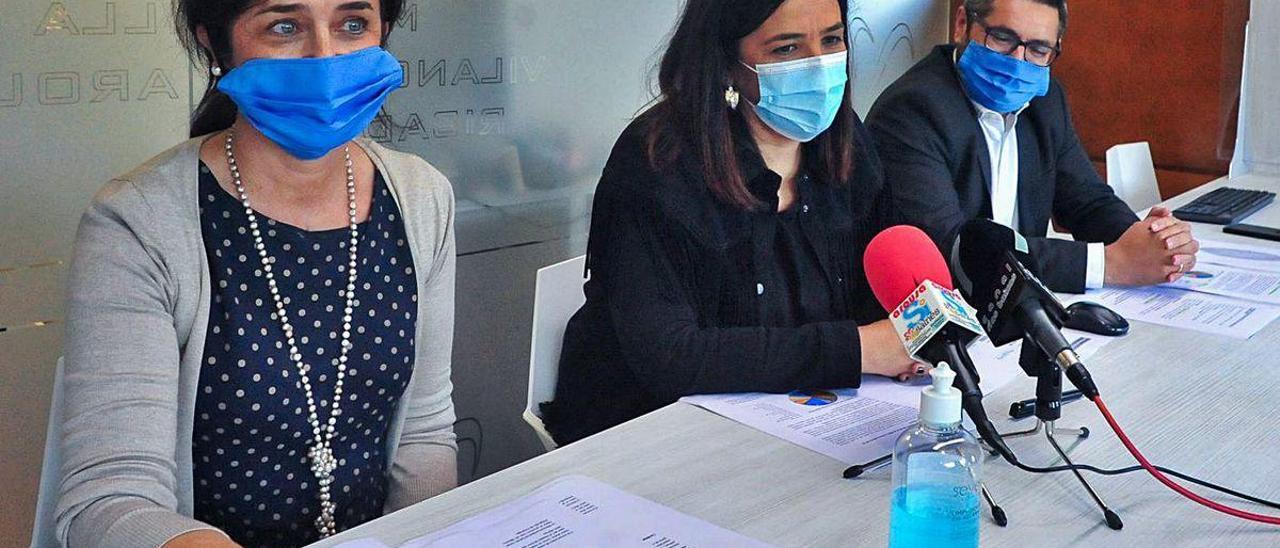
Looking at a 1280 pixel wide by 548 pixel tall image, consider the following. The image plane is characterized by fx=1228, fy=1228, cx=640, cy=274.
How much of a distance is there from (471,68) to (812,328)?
127 cm

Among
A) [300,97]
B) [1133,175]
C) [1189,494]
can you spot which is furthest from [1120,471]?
[1133,175]

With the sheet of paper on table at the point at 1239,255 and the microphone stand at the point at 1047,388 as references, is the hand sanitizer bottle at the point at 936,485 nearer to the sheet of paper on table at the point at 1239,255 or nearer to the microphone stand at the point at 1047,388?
the microphone stand at the point at 1047,388

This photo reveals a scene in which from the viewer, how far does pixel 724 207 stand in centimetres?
187

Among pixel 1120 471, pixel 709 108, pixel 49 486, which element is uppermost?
pixel 709 108

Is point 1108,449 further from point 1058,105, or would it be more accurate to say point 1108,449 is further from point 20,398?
point 20,398

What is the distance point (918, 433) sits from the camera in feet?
3.54

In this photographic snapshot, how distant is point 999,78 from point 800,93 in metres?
0.76

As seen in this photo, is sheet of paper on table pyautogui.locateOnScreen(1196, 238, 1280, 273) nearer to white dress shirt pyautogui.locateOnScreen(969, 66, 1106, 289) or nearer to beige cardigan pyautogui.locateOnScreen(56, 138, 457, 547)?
white dress shirt pyautogui.locateOnScreen(969, 66, 1106, 289)

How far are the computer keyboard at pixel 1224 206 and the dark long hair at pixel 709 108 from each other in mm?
1308

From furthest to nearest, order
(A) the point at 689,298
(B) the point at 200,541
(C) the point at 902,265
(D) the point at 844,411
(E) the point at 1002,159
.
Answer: (E) the point at 1002,159 → (A) the point at 689,298 → (D) the point at 844,411 → (C) the point at 902,265 → (B) the point at 200,541

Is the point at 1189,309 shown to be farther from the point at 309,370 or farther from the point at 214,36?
the point at 214,36

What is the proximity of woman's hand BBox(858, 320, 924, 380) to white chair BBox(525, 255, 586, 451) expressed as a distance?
0.50 metres

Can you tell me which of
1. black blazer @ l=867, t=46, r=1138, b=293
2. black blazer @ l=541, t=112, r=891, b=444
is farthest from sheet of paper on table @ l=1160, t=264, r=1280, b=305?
black blazer @ l=541, t=112, r=891, b=444

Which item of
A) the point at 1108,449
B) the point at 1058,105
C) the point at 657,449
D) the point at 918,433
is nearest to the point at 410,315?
the point at 657,449
